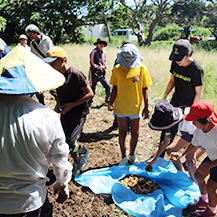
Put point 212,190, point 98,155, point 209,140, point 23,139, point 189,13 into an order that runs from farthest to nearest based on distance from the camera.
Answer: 1. point 189,13
2. point 98,155
3. point 212,190
4. point 209,140
5. point 23,139

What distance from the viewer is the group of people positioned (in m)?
1.35

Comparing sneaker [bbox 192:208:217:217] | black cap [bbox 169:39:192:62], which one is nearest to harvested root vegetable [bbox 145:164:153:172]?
sneaker [bbox 192:208:217:217]

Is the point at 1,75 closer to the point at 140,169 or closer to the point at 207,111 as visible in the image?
the point at 207,111

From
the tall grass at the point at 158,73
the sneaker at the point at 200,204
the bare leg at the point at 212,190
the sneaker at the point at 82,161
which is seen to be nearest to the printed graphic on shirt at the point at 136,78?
the sneaker at the point at 82,161

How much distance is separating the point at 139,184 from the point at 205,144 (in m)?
1.13

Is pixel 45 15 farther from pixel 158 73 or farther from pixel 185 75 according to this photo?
pixel 185 75

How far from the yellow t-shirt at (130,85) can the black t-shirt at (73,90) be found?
50 centimetres

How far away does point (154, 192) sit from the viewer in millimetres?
2811

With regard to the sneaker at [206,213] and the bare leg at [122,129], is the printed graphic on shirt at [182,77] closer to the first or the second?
the bare leg at [122,129]

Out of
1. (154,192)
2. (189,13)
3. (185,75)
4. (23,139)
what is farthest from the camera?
(189,13)

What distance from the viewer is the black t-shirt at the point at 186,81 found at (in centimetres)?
304

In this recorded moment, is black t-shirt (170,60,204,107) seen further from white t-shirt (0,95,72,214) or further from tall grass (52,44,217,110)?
tall grass (52,44,217,110)

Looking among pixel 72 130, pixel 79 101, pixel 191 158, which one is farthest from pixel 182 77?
pixel 72 130

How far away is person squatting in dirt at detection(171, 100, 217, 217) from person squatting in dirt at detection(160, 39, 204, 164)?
0.47 meters
